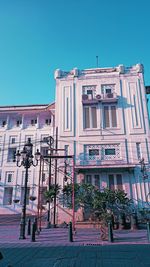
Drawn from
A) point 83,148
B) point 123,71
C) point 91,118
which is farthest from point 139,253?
point 123,71

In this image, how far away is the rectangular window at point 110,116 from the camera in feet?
68.2

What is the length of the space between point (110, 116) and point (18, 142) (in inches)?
475

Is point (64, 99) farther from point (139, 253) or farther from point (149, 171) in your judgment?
point (139, 253)

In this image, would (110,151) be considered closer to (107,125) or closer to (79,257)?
(107,125)

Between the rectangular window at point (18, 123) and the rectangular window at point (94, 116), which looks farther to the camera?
the rectangular window at point (18, 123)

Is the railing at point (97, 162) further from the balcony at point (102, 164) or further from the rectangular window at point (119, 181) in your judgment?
the rectangular window at point (119, 181)

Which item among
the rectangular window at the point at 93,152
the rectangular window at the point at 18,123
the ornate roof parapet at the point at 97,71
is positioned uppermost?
the ornate roof parapet at the point at 97,71

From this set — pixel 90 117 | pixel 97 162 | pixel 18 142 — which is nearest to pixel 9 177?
pixel 18 142

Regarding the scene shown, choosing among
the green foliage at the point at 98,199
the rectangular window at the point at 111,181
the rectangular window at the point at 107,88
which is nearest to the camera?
the green foliage at the point at 98,199

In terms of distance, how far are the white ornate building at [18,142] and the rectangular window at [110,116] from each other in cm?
736

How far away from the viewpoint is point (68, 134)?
67.3ft

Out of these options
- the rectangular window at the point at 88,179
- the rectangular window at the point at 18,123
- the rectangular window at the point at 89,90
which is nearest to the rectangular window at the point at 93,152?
the rectangular window at the point at 88,179

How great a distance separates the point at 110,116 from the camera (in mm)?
21062

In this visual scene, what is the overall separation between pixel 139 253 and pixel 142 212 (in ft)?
33.9
